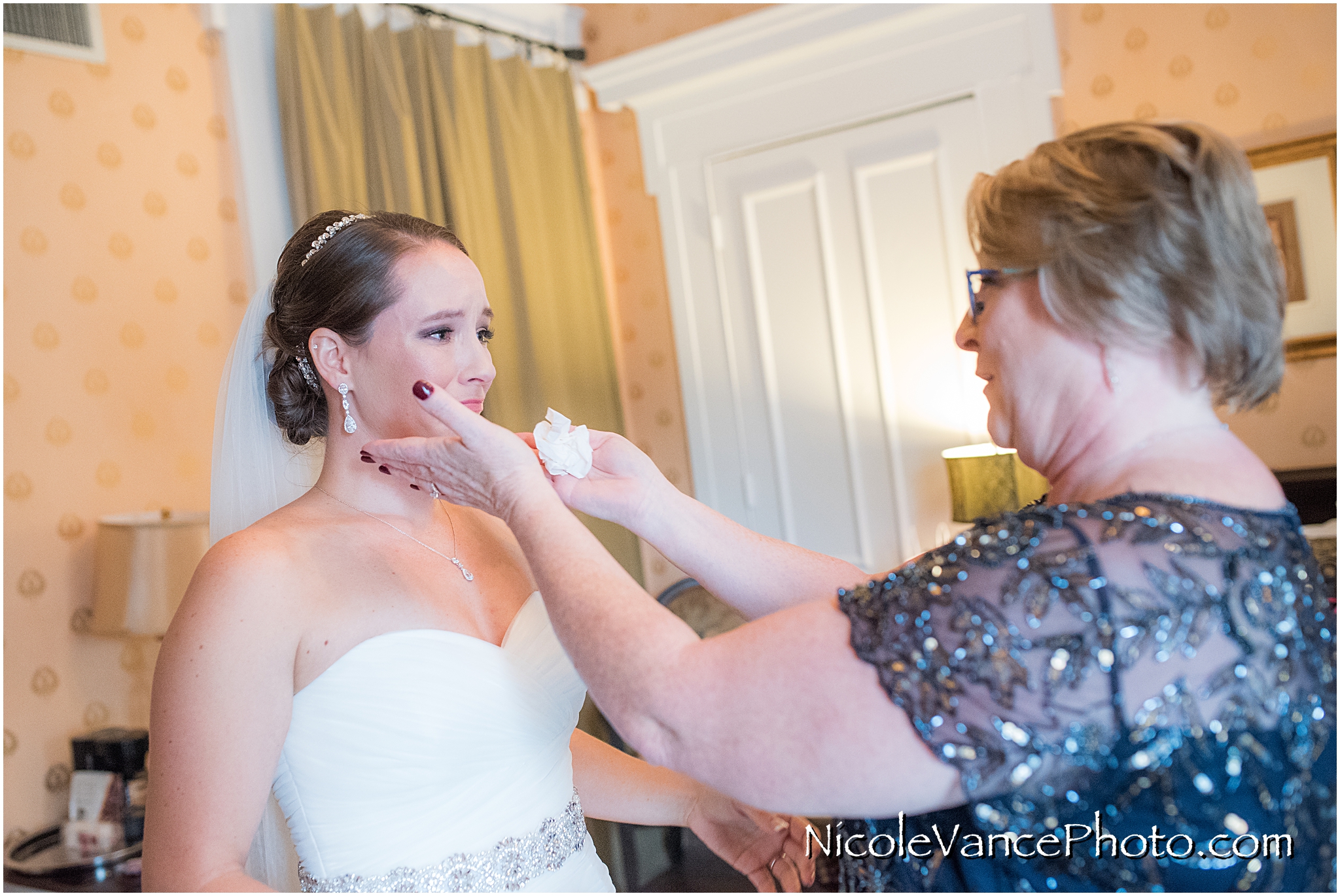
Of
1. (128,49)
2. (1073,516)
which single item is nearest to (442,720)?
(1073,516)

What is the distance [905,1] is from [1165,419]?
2.92 metres

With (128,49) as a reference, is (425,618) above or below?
below

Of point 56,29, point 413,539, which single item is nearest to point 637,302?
point 56,29

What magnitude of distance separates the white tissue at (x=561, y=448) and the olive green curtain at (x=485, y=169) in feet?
6.84

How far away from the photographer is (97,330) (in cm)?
280

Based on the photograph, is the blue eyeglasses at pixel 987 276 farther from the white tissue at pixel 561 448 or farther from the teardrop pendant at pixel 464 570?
the teardrop pendant at pixel 464 570

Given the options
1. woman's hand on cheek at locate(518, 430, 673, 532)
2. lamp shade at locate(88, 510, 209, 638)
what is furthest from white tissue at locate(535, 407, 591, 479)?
lamp shade at locate(88, 510, 209, 638)

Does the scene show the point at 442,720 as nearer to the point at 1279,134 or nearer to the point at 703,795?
the point at 703,795

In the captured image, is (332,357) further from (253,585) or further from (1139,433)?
(1139,433)

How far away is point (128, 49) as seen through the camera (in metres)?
2.93

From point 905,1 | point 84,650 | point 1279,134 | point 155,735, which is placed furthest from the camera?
point 905,1

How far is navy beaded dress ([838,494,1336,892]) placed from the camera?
2.99ft

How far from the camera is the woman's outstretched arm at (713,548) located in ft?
4.66

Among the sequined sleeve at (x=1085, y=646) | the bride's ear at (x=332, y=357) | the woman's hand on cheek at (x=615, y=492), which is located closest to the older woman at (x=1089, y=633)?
the sequined sleeve at (x=1085, y=646)
